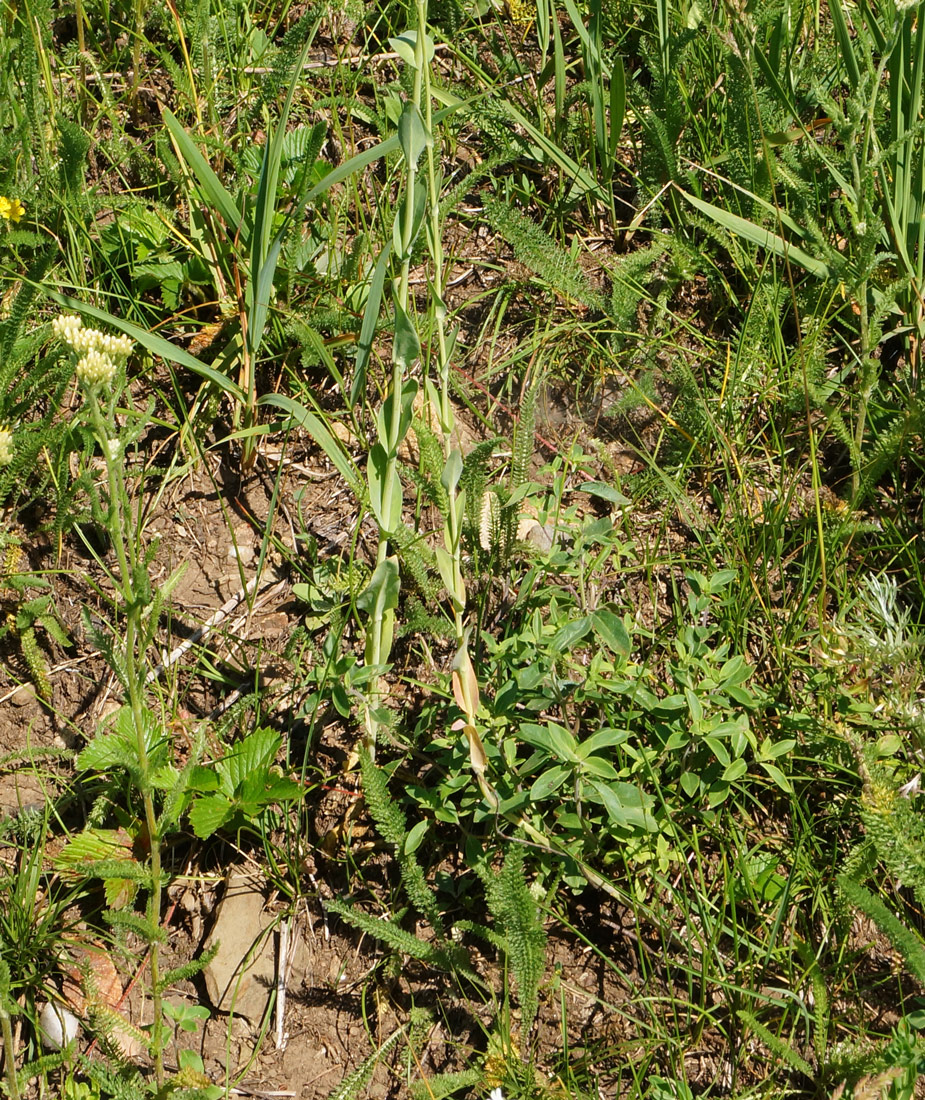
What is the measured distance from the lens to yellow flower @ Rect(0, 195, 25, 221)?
2445 mm

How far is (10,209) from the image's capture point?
2455 millimetres

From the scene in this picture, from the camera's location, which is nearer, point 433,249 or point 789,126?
point 433,249

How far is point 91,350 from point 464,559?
86cm

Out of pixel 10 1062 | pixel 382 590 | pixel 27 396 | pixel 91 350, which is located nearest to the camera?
pixel 91 350

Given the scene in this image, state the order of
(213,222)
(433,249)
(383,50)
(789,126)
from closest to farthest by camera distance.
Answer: (433,249), (213,222), (789,126), (383,50)

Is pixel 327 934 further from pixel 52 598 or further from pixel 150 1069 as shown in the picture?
pixel 52 598

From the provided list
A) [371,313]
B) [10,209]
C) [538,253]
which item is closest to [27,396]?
[10,209]

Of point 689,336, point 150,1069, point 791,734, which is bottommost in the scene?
point 150,1069

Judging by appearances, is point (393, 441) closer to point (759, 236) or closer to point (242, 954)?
point (242, 954)

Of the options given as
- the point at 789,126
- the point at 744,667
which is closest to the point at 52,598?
the point at 744,667

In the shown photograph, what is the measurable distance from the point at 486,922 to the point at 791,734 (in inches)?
26.6

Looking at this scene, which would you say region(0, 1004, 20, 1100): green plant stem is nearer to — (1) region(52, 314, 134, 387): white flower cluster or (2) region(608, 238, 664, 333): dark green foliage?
(1) region(52, 314, 134, 387): white flower cluster

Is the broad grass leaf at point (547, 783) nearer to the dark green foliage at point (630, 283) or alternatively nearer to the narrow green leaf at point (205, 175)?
the dark green foliage at point (630, 283)

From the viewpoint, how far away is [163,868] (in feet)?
6.70
